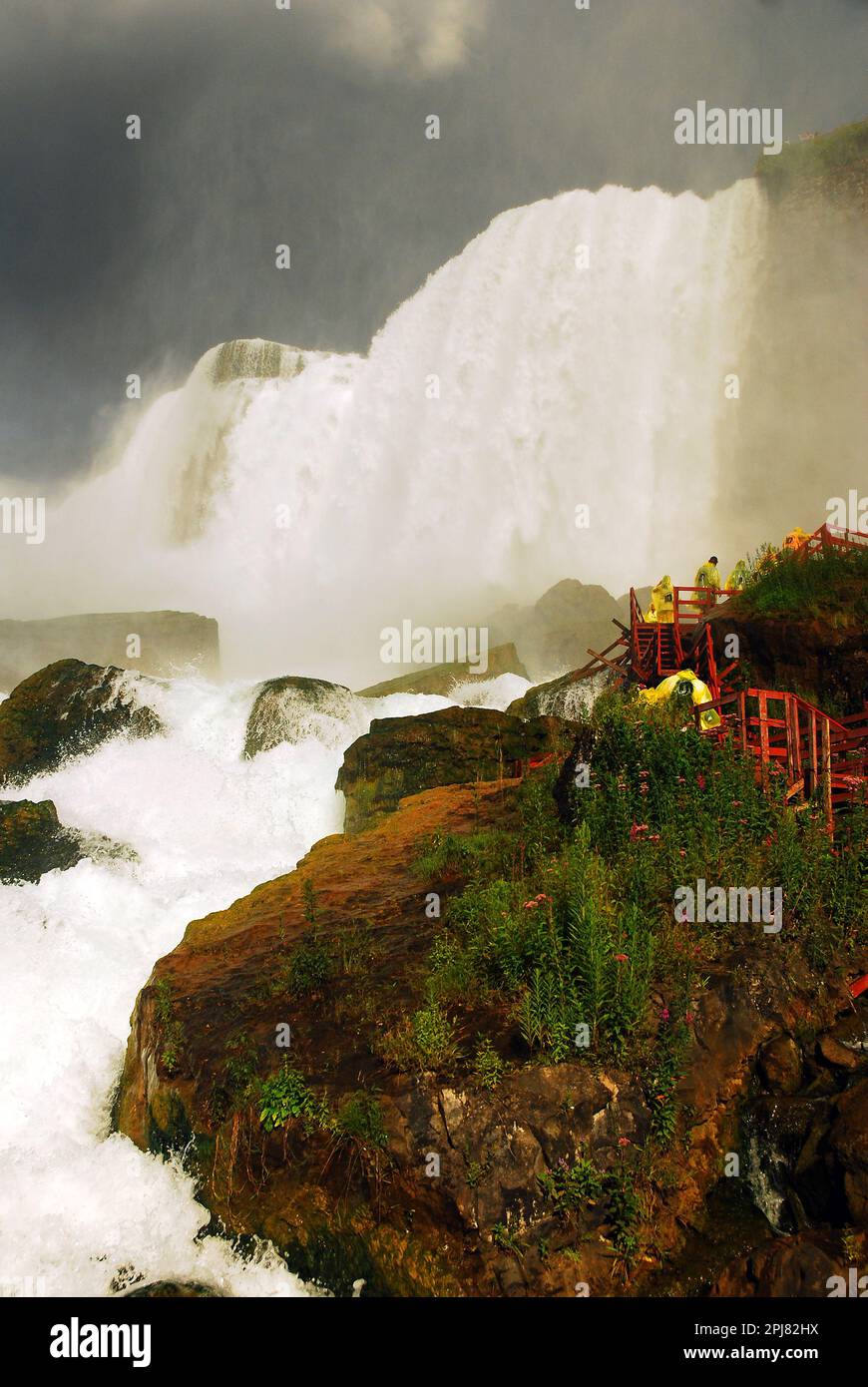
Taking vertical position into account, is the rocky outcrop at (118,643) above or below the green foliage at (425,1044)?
above

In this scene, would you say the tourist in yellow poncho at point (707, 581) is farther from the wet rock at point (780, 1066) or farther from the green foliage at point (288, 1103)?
the green foliage at point (288, 1103)

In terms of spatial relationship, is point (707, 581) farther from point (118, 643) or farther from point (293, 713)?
point (118, 643)

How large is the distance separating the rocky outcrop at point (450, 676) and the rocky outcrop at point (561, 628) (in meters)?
6.48

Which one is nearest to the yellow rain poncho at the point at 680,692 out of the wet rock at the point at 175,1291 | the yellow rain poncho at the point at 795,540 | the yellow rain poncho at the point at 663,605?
the yellow rain poncho at the point at 663,605

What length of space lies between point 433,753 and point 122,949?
7.10 meters

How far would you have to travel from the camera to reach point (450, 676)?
101 feet

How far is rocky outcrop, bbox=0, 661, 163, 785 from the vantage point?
66.7 feet

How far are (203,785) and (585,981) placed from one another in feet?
47.2

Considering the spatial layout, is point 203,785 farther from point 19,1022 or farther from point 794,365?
point 794,365

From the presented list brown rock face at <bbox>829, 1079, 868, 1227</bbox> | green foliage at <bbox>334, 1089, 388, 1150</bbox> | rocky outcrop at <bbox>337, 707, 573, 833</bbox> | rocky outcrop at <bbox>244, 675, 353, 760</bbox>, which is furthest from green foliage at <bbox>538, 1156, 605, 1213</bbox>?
rocky outcrop at <bbox>244, 675, 353, 760</bbox>

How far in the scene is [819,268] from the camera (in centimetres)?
3659

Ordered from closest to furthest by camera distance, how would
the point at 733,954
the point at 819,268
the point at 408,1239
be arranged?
1. the point at 408,1239
2. the point at 733,954
3. the point at 819,268

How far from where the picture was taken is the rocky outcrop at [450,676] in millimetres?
29953

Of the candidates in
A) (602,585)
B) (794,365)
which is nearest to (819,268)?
(794,365)
